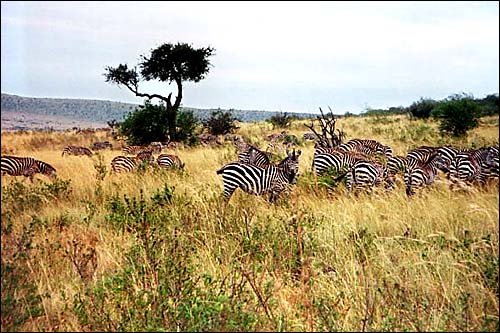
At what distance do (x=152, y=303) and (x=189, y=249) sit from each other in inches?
52.0

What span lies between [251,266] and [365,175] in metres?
4.99

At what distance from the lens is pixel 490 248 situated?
5.23m

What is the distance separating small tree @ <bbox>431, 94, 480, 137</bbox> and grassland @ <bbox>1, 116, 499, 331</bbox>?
18649 millimetres

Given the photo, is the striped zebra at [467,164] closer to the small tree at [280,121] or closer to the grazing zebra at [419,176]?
the grazing zebra at [419,176]

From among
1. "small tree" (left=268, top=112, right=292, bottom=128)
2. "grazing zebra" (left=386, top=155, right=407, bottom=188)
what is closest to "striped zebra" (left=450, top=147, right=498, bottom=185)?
"grazing zebra" (left=386, top=155, right=407, bottom=188)

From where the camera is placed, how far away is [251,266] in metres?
5.45

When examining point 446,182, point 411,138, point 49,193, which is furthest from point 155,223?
point 411,138

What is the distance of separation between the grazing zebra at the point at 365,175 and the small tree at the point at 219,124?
2195cm

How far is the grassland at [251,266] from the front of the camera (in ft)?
13.5

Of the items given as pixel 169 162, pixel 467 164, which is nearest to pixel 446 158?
pixel 467 164

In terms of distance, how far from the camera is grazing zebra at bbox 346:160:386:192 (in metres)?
9.68

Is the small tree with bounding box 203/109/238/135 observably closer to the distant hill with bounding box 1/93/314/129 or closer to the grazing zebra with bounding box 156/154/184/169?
the distant hill with bounding box 1/93/314/129

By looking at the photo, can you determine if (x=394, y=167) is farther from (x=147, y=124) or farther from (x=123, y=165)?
(x=147, y=124)

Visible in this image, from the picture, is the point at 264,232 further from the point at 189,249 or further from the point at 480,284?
the point at 480,284
